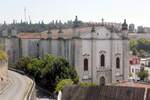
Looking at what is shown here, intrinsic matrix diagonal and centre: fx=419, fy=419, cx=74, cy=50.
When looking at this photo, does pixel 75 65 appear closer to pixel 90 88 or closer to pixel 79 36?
pixel 79 36

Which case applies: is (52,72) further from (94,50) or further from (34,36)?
(34,36)

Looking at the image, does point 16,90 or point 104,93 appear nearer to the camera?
point 104,93

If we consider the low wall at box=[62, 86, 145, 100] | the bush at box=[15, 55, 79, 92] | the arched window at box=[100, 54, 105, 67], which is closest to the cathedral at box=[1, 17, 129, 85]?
the arched window at box=[100, 54, 105, 67]

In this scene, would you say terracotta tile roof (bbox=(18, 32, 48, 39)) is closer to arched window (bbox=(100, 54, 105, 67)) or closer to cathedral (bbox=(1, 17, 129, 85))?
cathedral (bbox=(1, 17, 129, 85))

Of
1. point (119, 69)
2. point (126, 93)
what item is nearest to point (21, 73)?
point (119, 69)

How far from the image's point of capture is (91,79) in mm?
55375

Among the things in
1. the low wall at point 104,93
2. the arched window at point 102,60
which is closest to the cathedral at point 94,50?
the arched window at point 102,60

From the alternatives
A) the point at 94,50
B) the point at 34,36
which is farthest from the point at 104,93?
the point at 34,36

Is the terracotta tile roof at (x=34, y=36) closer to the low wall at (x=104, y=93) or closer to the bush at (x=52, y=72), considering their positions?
the bush at (x=52, y=72)

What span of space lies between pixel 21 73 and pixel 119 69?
44.8 ft

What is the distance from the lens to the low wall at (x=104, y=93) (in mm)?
17000

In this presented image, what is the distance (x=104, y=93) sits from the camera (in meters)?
19.0

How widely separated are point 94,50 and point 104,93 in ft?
119

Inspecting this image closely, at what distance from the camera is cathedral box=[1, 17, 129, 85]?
5422 cm
